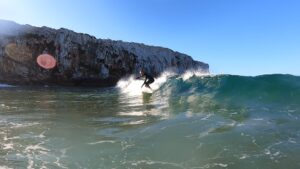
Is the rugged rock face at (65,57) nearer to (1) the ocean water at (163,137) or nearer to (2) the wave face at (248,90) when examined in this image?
(2) the wave face at (248,90)

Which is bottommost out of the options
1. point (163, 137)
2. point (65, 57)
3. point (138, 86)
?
point (163, 137)

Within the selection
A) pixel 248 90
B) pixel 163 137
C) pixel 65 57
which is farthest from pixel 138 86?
pixel 163 137

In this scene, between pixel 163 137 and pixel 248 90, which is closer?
pixel 163 137

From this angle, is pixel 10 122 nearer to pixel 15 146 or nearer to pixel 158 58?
pixel 15 146

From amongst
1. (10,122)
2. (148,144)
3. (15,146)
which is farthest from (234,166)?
(10,122)

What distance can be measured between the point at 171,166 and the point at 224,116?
17.3 ft

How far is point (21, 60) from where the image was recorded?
136ft

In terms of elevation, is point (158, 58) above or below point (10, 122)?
above

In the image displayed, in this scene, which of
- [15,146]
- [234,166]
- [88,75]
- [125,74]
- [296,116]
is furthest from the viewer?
[125,74]

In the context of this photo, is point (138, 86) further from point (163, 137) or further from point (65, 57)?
point (163, 137)

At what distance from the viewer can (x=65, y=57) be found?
4369 centimetres

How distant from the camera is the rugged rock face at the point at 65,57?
41031mm

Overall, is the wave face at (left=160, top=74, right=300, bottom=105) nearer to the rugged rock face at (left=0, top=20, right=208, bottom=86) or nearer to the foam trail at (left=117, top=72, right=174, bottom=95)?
the foam trail at (left=117, top=72, right=174, bottom=95)

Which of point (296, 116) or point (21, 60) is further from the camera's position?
point (21, 60)
